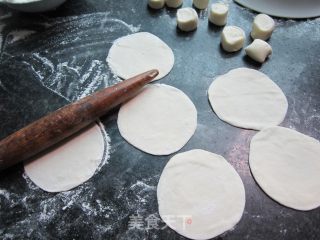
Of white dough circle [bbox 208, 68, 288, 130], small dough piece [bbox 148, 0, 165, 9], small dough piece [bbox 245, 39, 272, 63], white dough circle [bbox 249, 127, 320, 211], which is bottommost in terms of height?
white dough circle [bbox 249, 127, 320, 211]

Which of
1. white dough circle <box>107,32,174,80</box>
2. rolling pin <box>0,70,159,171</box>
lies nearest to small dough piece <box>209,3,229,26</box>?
white dough circle <box>107,32,174,80</box>

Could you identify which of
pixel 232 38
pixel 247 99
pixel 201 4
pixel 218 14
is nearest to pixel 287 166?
pixel 247 99

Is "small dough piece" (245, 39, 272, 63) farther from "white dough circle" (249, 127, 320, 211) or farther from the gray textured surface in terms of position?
"white dough circle" (249, 127, 320, 211)

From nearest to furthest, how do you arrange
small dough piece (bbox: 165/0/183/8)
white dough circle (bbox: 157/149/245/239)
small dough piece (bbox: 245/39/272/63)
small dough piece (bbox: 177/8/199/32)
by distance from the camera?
white dough circle (bbox: 157/149/245/239) < small dough piece (bbox: 245/39/272/63) < small dough piece (bbox: 177/8/199/32) < small dough piece (bbox: 165/0/183/8)

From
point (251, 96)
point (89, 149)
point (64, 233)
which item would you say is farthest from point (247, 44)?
point (64, 233)

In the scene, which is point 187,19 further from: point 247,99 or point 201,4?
point 247,99

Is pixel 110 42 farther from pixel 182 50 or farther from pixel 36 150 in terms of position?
pixel 36 150

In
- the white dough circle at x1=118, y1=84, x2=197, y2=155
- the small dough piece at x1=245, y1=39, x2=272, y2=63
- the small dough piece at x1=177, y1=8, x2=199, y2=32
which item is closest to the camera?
the white dough circle at x1=118, y1=84, x2=197, y2=155
